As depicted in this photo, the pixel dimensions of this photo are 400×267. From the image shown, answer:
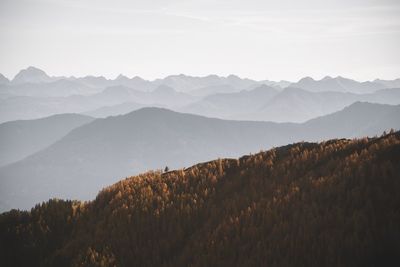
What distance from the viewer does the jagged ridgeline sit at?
20.8ft

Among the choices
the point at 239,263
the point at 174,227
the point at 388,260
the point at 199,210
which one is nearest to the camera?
the point at 388,260

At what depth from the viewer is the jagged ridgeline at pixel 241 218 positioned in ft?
20.8

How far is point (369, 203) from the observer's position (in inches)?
270

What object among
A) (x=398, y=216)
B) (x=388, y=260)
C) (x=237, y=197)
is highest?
(x=237, y=197)

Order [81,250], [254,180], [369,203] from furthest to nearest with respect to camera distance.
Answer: [254,180] → [81,250] → [369,203]

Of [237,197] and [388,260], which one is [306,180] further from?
[388,260]

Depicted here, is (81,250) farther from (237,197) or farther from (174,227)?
(237,197)

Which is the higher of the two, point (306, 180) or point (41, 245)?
point (306, 180)

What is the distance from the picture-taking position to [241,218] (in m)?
A: 7.69

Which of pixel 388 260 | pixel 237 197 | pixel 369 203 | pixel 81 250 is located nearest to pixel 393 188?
pixel 369 203

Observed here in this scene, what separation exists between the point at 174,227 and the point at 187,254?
1183 millimetres

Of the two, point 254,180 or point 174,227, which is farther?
point 254,180

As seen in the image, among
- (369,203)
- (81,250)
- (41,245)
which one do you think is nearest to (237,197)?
(369,203)

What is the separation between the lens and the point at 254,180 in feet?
31.5
